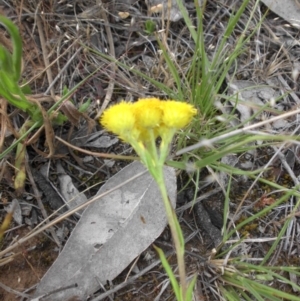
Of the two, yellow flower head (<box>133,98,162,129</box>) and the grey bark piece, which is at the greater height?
yellow flower head (<box>133,98,162,129</box>)

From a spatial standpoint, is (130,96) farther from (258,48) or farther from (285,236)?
(285,236)

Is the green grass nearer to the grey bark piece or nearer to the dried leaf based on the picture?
Result: the grey bark piece

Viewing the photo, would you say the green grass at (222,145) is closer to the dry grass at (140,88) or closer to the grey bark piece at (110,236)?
the dry grass at (140,88)

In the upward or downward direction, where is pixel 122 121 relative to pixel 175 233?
upward

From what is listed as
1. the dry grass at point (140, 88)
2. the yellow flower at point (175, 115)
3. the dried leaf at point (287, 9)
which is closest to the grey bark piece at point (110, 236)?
the dry grass at point (140, 88)

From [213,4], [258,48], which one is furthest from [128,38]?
[258,48]

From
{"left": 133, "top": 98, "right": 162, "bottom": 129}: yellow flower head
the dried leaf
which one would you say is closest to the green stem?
{"left": 133, "top": 98, "right": 162, "bottom": 129}: yellow flower head

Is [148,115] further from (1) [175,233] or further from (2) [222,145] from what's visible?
(2) [222,145]

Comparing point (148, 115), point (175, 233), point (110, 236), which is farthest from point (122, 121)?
point (110, 236)
